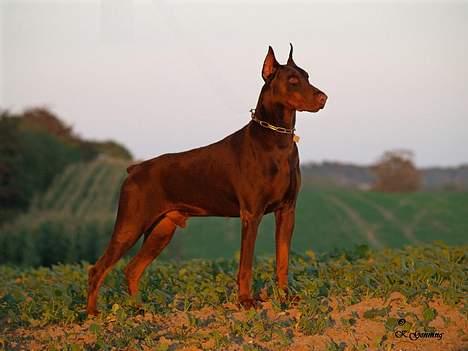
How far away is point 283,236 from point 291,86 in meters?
1.58

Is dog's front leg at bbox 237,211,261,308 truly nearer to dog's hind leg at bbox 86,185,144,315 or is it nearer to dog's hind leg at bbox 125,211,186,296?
dog's hind leg at bbox 125,211,186,296

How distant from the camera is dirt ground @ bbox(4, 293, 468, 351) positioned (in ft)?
21.6

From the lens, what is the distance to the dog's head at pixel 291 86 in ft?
23.7

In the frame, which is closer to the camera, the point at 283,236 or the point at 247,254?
the point at 247,254

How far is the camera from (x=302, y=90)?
7270 millimetres

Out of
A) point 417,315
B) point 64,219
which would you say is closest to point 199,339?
point 417,315

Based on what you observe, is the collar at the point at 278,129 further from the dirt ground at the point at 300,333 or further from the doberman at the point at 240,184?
the dirt ground at the point at 300,333

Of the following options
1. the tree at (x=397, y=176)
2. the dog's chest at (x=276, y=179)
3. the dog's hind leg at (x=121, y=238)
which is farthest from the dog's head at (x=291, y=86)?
the tree at (x=397, y=176)

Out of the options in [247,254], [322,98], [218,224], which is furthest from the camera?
[218,224]

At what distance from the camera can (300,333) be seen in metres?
6.89

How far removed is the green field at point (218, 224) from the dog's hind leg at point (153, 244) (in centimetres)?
2118

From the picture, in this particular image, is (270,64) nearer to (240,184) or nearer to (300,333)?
(240,184)

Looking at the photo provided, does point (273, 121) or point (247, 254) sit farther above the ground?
point (273, 121)

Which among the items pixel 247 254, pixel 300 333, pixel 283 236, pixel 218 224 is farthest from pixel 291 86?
pixel 218 224
